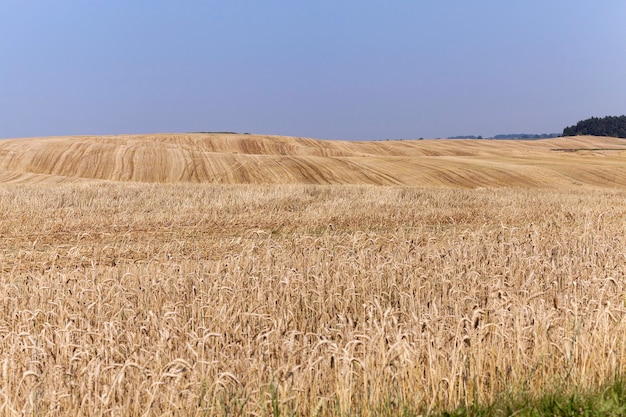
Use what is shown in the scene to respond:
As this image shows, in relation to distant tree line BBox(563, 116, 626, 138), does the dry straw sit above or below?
below

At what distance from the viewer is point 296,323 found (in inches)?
253

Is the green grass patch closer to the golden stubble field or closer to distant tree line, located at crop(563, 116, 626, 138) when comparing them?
the golden stubble field

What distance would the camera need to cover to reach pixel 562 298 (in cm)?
661

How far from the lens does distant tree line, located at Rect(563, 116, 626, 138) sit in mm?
123269

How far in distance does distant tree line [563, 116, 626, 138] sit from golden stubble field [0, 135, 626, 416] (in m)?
125

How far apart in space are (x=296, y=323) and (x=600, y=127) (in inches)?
5370

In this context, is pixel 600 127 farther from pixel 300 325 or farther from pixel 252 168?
pixel 300 325

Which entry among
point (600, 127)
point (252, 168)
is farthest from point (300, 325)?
point (600, 127)

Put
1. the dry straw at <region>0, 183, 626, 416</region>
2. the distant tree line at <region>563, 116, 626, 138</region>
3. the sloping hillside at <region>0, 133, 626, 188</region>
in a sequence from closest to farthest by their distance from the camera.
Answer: the dry straw at <region>0, 183, 626, 416</region>, the sloping hillside at <region>0, 133, 626, 188</region>, the distant tree line at <region>563, 116, 626, 138</region>

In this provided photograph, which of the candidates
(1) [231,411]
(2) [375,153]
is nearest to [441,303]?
(1) [231,411]

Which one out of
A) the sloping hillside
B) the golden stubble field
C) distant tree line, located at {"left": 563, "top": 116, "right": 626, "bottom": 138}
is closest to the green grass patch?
the golden stubble field

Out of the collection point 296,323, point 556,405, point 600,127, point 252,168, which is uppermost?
point 600,127

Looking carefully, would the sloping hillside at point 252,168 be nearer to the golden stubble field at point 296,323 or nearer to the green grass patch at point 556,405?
the golden stubble field at point 296,323

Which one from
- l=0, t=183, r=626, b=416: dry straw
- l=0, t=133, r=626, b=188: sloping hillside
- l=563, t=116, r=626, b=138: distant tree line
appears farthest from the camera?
l=563, t=116, r=626, b=138: distant tree line
